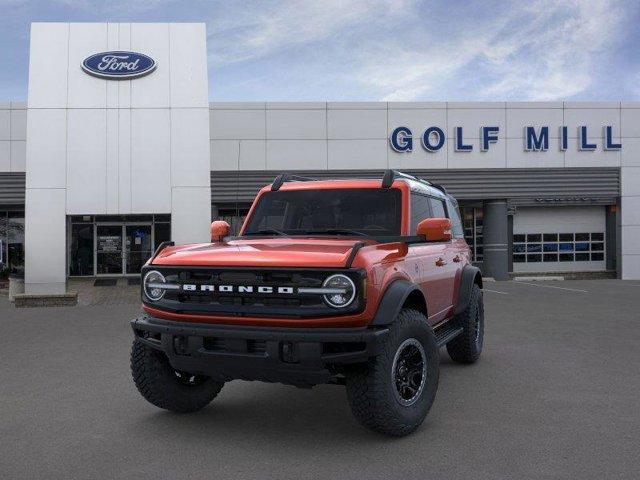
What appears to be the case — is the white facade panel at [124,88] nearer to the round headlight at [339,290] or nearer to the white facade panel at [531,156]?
the white facade panel at [531,156]

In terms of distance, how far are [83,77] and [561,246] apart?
65.2 ft

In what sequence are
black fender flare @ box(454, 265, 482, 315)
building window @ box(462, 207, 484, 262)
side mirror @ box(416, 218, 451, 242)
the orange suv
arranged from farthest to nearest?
building window @ box(462, 207, 484, 262)
black fender flare @ box(454, 265, 482, 315)
side mirror @ box(416, 218, 451, 242)
the orange suv

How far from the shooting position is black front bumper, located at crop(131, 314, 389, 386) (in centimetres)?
375

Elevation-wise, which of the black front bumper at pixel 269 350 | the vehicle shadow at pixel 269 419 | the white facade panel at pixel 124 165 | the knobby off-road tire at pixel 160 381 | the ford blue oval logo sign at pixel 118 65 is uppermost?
the ford blue oval logo sign at pixel 118 65

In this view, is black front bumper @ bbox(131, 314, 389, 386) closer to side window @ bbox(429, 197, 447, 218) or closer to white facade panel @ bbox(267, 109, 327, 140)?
side window @ bbox(429, 197, 447, 218)

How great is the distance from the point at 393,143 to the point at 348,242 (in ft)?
62.7

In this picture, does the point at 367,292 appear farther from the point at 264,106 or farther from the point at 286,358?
the point at 264,106

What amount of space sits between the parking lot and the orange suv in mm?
328

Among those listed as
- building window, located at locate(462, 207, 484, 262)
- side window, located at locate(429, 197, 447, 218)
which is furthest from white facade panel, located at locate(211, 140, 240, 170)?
side window, located at locate(429, 197, 447, 218)

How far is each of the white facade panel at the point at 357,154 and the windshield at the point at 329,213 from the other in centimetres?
1750

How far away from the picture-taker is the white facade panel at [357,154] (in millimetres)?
22812

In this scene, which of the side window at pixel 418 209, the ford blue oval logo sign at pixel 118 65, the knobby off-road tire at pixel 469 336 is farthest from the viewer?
the ford blue oval logo sign at pixel 118 65

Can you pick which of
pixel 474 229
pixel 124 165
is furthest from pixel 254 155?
pixel 474 229

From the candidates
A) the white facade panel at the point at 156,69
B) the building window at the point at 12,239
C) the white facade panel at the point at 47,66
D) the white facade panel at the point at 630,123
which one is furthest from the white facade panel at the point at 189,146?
the white facade panel at the point at 630,123
